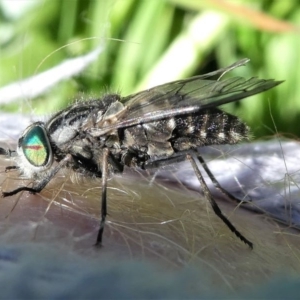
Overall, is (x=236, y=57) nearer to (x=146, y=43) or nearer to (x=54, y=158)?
(x=146, y=43)

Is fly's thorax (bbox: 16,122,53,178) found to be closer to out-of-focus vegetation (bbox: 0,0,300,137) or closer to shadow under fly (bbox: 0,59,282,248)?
shadow under fly (bbox: 0,59,282,248)

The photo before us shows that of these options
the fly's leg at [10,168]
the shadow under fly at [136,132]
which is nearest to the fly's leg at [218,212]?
the shadow under fly at [136,132]

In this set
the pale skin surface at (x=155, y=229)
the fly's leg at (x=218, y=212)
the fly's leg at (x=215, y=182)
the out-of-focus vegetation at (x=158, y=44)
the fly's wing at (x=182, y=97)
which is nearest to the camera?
the pale skin surface at (x=155, y=229)

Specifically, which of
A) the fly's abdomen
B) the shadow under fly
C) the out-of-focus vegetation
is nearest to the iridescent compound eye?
the shadow under fly

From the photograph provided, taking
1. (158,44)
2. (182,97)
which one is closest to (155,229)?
(182,97)

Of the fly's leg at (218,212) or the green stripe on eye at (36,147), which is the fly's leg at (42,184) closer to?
the green stripe on eye at (36,147)

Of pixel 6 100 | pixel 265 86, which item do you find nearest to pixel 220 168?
pixel 265 86
